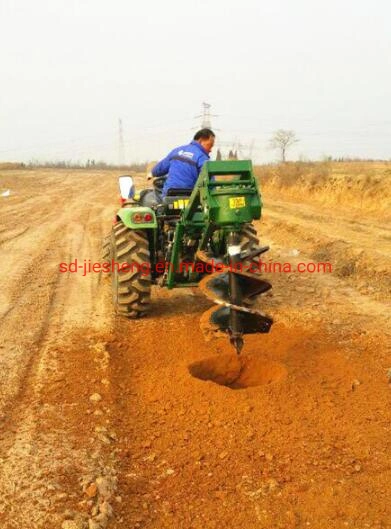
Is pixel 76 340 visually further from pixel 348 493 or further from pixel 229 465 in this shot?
pixel 348 493

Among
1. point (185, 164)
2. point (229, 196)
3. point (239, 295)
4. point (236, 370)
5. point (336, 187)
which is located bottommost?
point (236, 370)

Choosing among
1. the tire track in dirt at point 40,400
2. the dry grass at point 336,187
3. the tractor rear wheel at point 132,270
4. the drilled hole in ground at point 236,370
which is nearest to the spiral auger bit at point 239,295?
the drilled hole in ground at point 236,370

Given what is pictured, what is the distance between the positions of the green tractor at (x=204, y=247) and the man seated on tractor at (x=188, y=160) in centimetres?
11

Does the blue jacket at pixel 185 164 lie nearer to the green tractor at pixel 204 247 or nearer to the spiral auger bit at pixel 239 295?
the green tractor at pixel 204 247

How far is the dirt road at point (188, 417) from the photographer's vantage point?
264cm

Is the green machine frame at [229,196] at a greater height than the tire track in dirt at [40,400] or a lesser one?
greater

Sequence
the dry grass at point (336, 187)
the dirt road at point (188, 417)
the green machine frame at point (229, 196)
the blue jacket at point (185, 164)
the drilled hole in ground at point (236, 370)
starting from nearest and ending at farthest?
the dirt road at point (188, 417)
the green machine frame at point (229, 196)
the drilled hole in ground at point (236, 370)
the blue jacket at point (185, 164)
the dry grass at point (336, 187)

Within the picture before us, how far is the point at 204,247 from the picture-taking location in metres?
4.77

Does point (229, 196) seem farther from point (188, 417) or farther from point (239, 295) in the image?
point (188, 417)

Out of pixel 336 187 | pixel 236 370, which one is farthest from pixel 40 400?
pixel 336 187

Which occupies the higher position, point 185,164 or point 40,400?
point 185,164

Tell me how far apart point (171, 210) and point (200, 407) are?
103 inches

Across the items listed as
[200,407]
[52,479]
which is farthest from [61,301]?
[52,479]

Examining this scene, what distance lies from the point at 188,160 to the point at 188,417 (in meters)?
2.82
